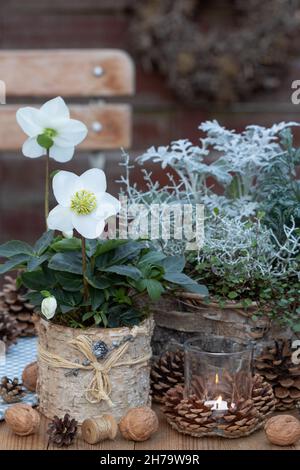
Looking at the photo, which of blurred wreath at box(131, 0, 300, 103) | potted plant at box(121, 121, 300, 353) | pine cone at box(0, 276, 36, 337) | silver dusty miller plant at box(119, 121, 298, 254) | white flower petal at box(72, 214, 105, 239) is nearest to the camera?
white flower petal at box(72, 214, 105, 239)

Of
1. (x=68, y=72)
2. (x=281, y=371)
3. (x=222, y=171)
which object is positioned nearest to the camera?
(x=281, y=371)

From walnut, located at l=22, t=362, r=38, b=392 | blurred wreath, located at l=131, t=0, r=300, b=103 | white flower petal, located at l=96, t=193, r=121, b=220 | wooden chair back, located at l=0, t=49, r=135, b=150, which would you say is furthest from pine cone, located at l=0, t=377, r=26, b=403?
blurred wreath, located at l=131, t=0, r=300, b=103

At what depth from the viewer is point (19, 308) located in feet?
3.80

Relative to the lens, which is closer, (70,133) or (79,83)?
(70,133)

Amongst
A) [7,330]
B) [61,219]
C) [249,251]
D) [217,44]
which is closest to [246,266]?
[249,251]

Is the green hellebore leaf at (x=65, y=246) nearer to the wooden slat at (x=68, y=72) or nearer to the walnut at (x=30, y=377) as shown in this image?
the walnut at (x=30, y=377)

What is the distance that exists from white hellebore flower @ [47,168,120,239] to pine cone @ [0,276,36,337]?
0.39 metres

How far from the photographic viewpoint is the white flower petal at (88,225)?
0.77 meters

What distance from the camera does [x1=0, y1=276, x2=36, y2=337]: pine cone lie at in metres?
1.15

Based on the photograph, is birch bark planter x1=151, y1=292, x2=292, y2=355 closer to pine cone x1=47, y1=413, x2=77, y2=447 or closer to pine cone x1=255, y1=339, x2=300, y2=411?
pine cone x1=255, y1=339, x2=300, y2=411

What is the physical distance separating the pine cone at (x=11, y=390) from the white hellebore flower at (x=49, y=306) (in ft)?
0.52

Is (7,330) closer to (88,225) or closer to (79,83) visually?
(88,225)

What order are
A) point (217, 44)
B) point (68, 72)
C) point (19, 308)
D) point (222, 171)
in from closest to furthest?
point (222, 171) < point (19, 308) < point (68, 72) < point (217, 44)

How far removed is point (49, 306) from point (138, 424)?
0.53 ft
